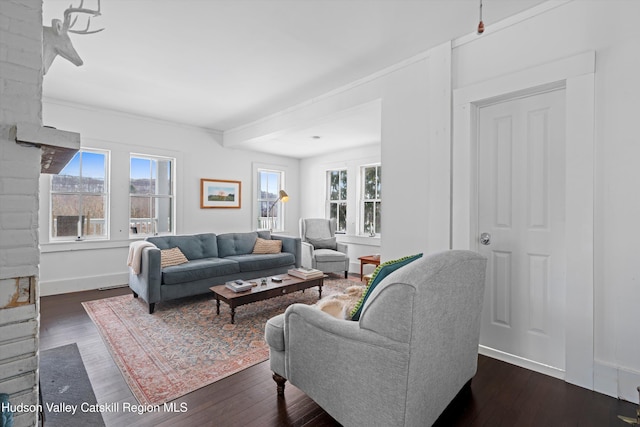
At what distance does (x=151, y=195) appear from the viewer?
493 centimetres

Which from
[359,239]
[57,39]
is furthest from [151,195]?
[57,39]

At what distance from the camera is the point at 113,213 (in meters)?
4.50

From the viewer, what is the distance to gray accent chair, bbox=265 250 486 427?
1241 mm

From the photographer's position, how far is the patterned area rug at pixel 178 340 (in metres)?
2.06

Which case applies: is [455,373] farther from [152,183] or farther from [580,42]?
[152,183]

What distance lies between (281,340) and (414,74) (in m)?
2.64

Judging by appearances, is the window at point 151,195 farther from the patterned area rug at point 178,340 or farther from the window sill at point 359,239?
the window sill at point 359,239

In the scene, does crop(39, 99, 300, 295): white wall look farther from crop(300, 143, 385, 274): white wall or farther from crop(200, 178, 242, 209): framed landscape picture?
crop(300, 143, 385, 274): white wall

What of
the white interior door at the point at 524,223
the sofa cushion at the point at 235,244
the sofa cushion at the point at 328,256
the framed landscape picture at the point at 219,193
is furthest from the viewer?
the framed landscape picture at the point at 219,193

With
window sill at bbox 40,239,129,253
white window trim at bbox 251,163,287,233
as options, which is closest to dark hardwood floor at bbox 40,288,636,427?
window sill at bbox 40,239,129,253

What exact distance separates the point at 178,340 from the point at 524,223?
10.1ft

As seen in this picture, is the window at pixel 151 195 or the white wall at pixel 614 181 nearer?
the white wall at pixel 614 181

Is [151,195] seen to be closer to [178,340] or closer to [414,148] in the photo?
[178,340]

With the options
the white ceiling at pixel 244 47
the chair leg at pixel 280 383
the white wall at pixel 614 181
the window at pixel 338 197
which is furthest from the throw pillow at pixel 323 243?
the white wall at pixel 614 181
